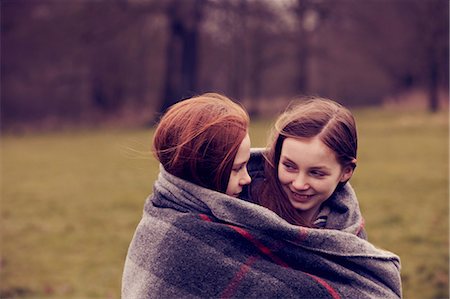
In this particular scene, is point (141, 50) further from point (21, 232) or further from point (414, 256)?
point (414, 256)

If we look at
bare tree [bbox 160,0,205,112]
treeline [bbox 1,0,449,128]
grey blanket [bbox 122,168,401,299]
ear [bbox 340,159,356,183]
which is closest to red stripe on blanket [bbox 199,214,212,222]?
grey blanket [bbox 122,168,401,299]

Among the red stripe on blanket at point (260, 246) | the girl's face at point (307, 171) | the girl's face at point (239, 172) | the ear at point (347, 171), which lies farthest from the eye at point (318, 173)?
the red stripe on blanket at point (260, 246)

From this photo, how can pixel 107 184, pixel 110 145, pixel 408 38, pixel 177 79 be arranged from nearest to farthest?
pixel 107 184, pixel 110 145, pixel 177 79, pixel 408 38

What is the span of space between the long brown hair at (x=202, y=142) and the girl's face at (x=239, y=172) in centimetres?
2

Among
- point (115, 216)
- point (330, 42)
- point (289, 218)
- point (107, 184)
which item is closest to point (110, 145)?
point (107, 184)

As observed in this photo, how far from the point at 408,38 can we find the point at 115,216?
79.0 feet

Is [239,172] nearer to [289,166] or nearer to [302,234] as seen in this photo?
[289,166]

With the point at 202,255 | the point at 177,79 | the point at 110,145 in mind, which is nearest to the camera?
the point at 202,255

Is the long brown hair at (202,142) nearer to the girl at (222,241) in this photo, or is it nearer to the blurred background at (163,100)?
the girl at (222,241)

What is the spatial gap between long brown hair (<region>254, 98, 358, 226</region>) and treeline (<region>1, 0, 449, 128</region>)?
18.0 m

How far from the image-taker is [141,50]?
1015 inches

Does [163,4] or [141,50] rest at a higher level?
[163,4]

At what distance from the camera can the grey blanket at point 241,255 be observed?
226 cm

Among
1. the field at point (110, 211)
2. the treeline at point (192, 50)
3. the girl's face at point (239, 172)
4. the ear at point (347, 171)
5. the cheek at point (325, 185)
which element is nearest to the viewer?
the girl's face at point (239, 172)
